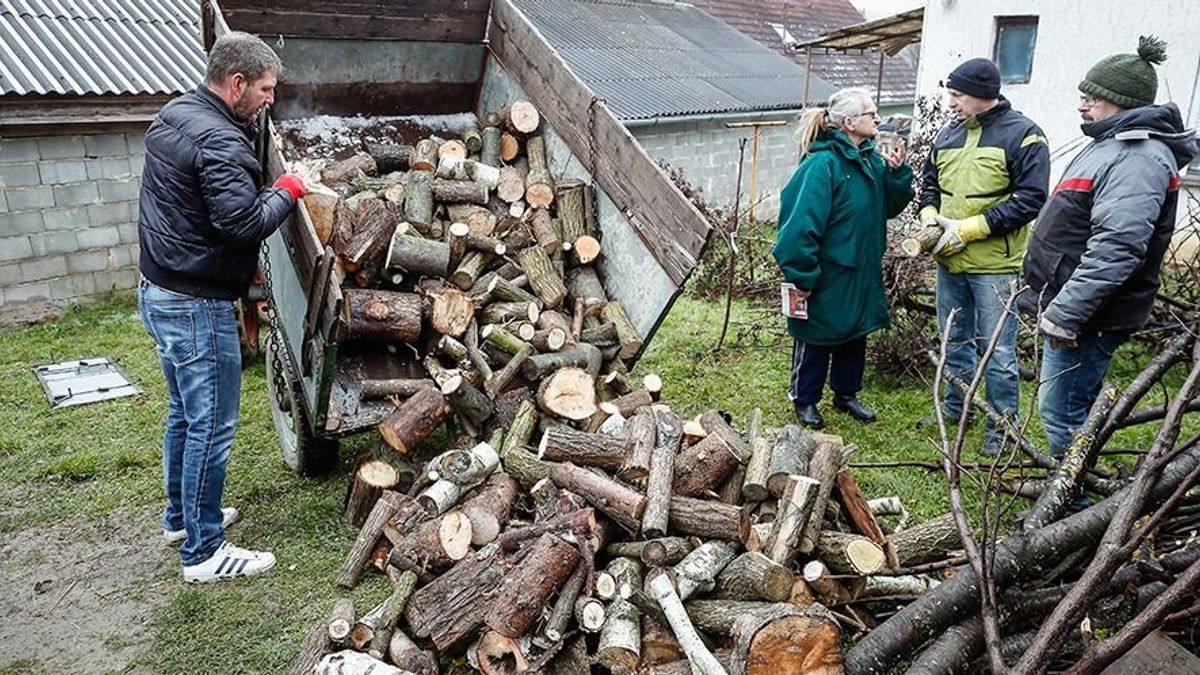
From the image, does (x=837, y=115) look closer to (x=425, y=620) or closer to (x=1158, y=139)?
(x=1158, y=139)

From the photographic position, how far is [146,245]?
2926 millimetres

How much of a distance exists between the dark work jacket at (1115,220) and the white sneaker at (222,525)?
3588mm

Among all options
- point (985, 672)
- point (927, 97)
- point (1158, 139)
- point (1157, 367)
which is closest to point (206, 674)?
point (985, 672)

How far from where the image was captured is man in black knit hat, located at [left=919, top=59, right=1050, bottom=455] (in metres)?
3.79

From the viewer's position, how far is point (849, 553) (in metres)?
2.78

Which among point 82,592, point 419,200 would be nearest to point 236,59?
point 419,200

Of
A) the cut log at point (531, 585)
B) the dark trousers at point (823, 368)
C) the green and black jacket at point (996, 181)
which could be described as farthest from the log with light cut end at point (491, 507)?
the green and black jacket at point (996, 181)

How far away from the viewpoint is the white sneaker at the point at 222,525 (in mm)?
3512

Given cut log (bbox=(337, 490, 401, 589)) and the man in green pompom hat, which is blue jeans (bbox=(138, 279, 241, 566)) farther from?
the man in green pompom hat

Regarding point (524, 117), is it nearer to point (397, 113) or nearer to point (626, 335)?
point (397, 113)

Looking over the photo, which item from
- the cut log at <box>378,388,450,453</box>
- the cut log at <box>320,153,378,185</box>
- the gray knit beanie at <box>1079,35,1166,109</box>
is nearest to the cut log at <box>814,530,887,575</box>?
the cut log at <box>378,388,450,453</box>

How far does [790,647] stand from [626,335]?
1.89 metres

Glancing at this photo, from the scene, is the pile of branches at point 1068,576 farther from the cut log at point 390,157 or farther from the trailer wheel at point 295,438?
the cut log at point 390,157

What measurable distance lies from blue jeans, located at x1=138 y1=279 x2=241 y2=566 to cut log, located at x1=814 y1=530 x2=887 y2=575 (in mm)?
2348
